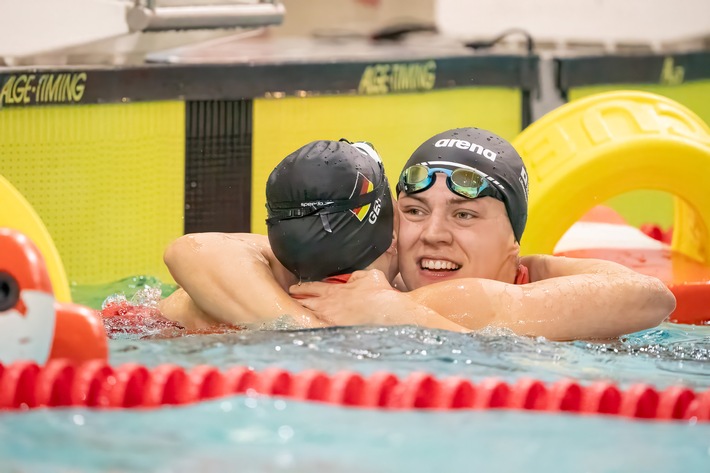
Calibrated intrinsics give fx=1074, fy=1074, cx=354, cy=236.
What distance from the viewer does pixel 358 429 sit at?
240 cm

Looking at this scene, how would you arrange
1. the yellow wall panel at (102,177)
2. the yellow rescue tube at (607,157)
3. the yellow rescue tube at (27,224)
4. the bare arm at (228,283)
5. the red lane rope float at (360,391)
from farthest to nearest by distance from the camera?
the yellow wall panel at (102,177) < the yellow rescue tube at (607,157) < the bare arm at (228,283) < the yellow rescue tube at (27,224) < the red lane rope float at (360,391)

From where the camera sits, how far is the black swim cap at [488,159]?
3.78 meters

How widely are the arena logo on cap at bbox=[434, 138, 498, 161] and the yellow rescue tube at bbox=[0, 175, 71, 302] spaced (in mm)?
1397

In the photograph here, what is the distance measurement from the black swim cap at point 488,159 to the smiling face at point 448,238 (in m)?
0.06

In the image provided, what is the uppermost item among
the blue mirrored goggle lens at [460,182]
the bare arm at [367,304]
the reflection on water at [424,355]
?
the blue mirrored goggle lens at [460,182]

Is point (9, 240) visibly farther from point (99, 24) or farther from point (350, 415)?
point (99, 24)

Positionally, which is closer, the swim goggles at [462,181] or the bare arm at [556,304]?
the bare arm at [556,304]

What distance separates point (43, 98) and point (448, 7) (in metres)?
4.18

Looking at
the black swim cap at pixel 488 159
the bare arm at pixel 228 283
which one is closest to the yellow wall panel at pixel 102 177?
the bare arm at pixel 228 283

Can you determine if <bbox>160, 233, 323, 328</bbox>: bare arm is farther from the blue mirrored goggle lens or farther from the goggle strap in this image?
the blue mirrored goggle lens

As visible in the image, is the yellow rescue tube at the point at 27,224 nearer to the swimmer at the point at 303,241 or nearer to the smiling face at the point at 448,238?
the swimmer at the point at 303,241

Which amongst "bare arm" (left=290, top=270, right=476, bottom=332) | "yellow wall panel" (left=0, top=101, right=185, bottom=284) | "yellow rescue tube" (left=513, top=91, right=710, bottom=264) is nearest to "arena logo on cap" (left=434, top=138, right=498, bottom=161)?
"bare arm" (left=290, top=270, right=476, bottom=332)

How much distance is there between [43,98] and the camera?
Result: 217 inches

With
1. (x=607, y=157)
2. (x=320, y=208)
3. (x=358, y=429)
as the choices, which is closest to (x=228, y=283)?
(x=320, y=208)
